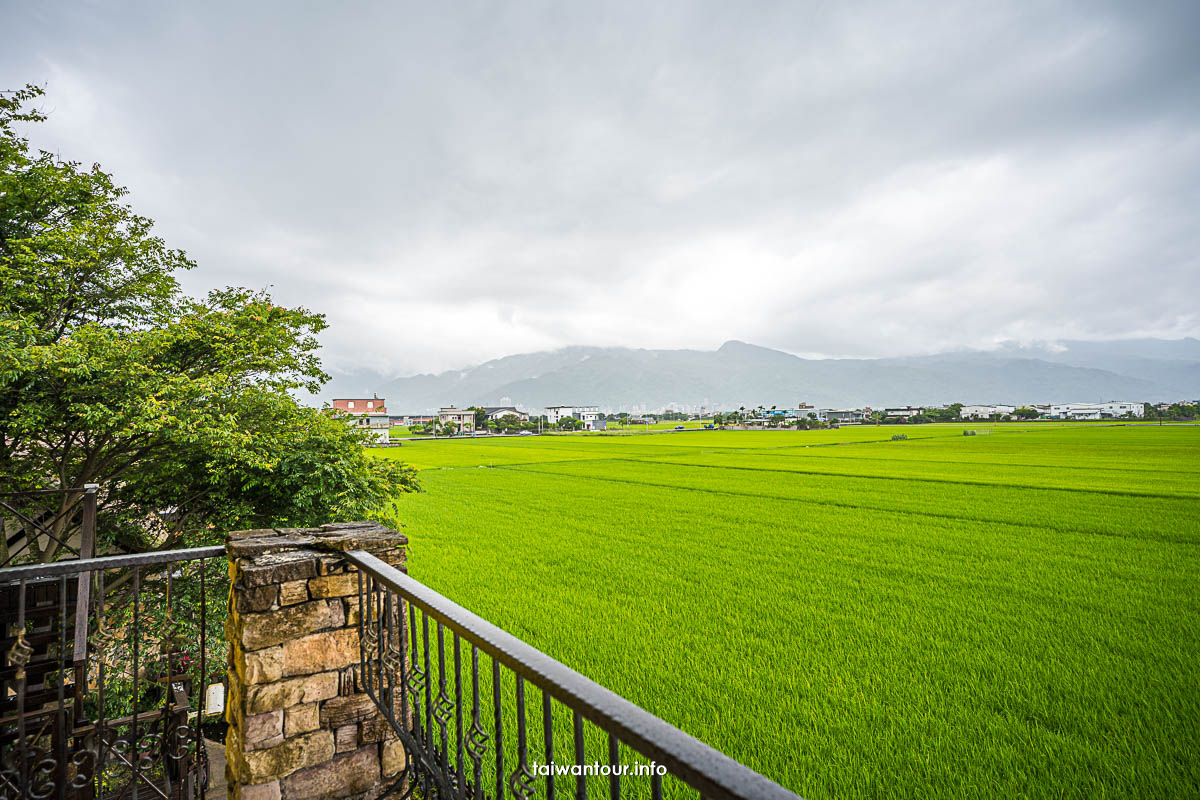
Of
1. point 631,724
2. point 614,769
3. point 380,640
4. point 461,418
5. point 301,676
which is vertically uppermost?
point 461,418

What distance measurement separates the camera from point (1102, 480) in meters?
23.0

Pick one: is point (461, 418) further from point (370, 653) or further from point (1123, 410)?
point (1123, 410)

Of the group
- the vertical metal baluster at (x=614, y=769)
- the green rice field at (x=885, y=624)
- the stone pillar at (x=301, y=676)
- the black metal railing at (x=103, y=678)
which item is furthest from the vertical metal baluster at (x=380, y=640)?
the green rice field at (x=885, y=624)

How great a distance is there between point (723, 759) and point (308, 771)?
3.11 meters

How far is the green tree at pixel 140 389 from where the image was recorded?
6426 mm

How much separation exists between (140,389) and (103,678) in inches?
180

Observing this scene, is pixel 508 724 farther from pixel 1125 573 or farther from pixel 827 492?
pixel 827 492

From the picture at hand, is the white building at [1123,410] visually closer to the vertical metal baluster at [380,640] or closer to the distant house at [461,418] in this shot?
the distant house at [461,418]

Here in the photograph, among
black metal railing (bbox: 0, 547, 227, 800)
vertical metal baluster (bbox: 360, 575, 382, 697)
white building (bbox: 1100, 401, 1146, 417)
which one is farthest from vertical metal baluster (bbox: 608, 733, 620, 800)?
white building (bbox: 1100, 401, 1146, 417)

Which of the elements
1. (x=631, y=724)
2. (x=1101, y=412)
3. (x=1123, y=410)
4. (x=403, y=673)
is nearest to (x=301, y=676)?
(x=403, y=673)

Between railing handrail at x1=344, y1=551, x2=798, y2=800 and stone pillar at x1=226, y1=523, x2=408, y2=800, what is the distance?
1.56 meters

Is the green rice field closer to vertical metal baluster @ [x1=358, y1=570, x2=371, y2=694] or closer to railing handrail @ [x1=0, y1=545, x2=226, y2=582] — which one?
vertical metal baluster @ [x1=358, y1=570, x2=371, y2=694]

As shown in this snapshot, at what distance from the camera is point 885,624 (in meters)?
7.27

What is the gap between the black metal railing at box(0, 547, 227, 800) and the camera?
3.05m
